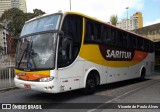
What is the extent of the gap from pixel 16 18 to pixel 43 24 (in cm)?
4666

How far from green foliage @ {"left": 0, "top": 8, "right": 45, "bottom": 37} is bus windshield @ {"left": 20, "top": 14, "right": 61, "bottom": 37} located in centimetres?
4445

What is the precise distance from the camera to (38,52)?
9.93 metres

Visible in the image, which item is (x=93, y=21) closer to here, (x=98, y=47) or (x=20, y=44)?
(x=98, y=47)

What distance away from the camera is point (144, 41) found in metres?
19.0

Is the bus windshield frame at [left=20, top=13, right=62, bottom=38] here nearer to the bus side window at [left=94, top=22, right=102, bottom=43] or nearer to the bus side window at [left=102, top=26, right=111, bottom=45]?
the bus side window at [left=94, top=22, right=102, bottom=43]

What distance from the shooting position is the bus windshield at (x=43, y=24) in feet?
33.4

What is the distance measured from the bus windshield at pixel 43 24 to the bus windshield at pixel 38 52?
0.29 metres

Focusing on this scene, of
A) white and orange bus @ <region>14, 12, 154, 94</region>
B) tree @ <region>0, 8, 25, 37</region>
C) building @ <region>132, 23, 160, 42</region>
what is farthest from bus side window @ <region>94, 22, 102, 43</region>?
tree @ <region>0, 8, 25, 37</region>

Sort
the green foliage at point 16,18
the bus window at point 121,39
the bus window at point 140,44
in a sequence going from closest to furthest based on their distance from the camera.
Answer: the bus window at point 121,39 → the bus window at point 140,44 → the green foliage at point 16,18

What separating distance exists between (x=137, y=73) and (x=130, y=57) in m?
1.91

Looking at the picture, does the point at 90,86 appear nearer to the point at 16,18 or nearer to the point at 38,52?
the point at 38,52

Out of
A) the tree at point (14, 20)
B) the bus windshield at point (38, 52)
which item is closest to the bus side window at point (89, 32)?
the bus windshield at point (38, 52)

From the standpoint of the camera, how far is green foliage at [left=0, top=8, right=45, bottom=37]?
54.9 metres

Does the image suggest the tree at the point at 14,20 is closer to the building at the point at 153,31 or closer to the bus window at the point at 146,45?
the building at the point at 153,31
